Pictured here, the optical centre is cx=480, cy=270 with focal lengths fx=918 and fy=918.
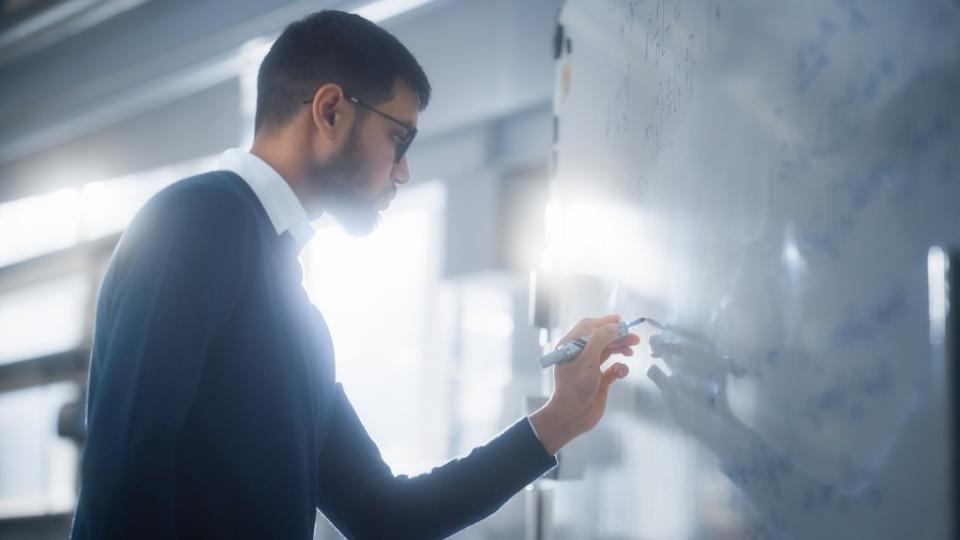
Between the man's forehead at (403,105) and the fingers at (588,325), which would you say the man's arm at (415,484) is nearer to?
the fingers at (588,325)

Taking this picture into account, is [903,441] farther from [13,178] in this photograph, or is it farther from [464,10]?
[13,178]

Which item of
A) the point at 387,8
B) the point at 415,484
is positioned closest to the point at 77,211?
the point at 387,8

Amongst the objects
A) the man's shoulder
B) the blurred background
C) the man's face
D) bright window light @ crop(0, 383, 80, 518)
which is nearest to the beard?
the man's face

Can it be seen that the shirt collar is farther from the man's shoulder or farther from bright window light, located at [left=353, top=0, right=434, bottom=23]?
bright window light, located at [left=353, top=0, right=434, bottom=23]

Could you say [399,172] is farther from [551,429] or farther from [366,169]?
[551,429]

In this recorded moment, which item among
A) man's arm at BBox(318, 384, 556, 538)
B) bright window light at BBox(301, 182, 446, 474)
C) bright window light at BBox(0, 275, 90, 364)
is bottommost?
man's arm at BBox(318, 384, 556, 538)

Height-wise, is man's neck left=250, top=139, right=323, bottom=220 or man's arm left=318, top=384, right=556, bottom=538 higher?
man's neck left=250, top=139, right=323, bottom=220

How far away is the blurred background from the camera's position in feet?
6.37

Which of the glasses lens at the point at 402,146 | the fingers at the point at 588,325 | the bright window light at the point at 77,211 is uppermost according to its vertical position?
the bright window light at the point at 77,211

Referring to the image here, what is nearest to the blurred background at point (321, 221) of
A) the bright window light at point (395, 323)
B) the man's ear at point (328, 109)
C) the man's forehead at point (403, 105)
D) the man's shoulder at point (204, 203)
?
the bright window light at point (395, 323)

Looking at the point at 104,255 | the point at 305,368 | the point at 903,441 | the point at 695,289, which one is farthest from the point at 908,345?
the point at 104,255

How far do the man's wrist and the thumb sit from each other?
6 cm

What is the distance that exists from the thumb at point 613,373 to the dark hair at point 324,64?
1.36ft

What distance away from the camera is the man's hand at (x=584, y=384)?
3.18 ft
